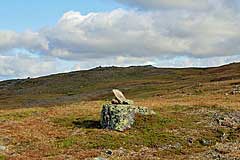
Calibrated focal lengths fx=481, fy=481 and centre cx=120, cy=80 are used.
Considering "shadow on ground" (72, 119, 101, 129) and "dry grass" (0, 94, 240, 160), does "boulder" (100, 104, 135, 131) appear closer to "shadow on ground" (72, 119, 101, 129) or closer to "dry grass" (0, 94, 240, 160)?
"dry grass" (0, 94, 240, 160)

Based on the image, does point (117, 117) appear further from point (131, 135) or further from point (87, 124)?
point (87, 124)

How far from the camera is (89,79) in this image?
505 feet

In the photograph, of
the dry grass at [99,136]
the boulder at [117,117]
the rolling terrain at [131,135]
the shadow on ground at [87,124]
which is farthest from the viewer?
the shadow on ground at [87,124]

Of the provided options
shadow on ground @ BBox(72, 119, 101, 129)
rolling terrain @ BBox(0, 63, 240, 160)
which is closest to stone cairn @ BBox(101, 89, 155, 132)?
rolling terrain @ BBox(0, 63, 240, 160)

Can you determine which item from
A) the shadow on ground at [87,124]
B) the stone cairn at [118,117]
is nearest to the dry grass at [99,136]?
the shadow on ground at [87,124]

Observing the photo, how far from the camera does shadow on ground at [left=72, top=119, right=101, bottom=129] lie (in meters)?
45.1

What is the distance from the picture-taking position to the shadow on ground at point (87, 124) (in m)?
45.1

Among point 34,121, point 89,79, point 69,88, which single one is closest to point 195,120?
point 34,121

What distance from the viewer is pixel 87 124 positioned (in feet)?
152

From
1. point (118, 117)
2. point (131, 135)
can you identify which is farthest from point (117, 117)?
point (131, 135)

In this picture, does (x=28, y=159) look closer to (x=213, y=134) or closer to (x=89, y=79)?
(x=213, y=134)

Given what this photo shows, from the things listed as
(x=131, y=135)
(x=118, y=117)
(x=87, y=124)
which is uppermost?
(x=118, y=117)

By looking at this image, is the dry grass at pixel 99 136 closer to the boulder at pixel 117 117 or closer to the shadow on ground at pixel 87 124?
the shadow on ground at pixel 87 124

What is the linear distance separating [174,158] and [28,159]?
34.4 feet
